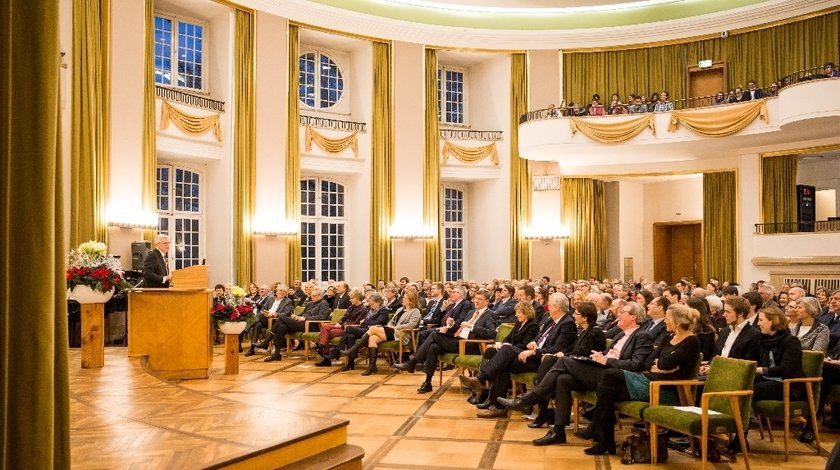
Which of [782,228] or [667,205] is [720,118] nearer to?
[782,228]

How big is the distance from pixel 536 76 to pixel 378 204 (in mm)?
4899

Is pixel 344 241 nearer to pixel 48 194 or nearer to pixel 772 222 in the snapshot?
pixel 772 222

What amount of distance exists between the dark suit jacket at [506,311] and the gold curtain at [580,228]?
8053 millimetres

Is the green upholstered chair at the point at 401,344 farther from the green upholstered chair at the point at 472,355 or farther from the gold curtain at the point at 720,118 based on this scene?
the gold curtain at the point at 720,118

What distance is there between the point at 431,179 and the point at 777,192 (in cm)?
736

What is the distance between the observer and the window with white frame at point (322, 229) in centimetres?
1555

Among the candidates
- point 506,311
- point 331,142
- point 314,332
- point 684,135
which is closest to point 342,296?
point 314,332

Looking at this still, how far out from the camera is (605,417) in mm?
5223

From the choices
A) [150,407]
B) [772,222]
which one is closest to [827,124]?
[772,222]

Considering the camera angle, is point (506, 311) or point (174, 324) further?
point (506, 311)

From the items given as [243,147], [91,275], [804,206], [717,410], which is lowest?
[717,410]

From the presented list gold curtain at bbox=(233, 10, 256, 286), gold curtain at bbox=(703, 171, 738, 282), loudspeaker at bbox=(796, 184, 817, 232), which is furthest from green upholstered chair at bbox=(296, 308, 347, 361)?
gold curtain at bbox=(703, 171, 738, 282)

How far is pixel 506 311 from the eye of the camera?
340 inches

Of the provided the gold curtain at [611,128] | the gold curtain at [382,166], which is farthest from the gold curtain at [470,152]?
the gold curtain at [611,128]
